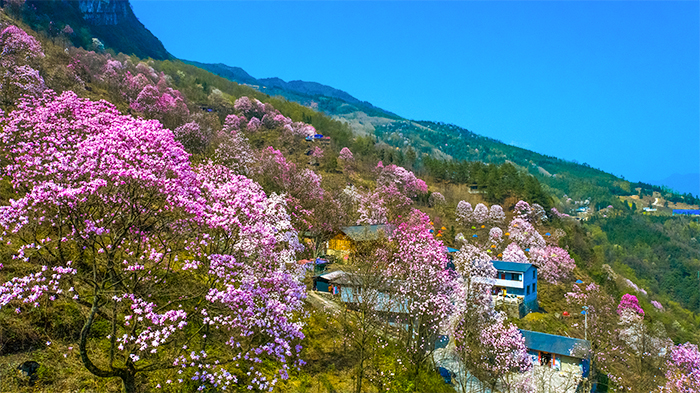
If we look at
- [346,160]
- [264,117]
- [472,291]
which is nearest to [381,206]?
[472,291]

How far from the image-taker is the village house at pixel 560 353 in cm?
3088

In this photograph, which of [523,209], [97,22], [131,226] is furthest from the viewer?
[97,22]

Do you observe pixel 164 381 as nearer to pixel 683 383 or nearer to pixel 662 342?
pixel 683 383

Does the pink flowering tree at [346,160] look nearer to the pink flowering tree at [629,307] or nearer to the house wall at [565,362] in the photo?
the pink flowering tree at [629,307]

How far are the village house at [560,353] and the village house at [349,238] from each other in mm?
15832

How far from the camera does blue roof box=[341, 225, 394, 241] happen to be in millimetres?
36109

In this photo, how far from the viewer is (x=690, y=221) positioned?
491 feet

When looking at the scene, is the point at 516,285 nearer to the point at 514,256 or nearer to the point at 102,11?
the point at 514,256

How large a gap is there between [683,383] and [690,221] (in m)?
168

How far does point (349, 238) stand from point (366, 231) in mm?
3532

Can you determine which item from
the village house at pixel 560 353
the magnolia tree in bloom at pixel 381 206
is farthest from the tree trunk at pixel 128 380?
the magnolia tree in bloom at pixel 381 206

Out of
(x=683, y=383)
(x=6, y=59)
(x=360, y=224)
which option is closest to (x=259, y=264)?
(x=6, y=59)

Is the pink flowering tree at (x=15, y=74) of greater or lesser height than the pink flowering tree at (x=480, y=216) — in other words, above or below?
above

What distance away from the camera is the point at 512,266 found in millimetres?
43844
